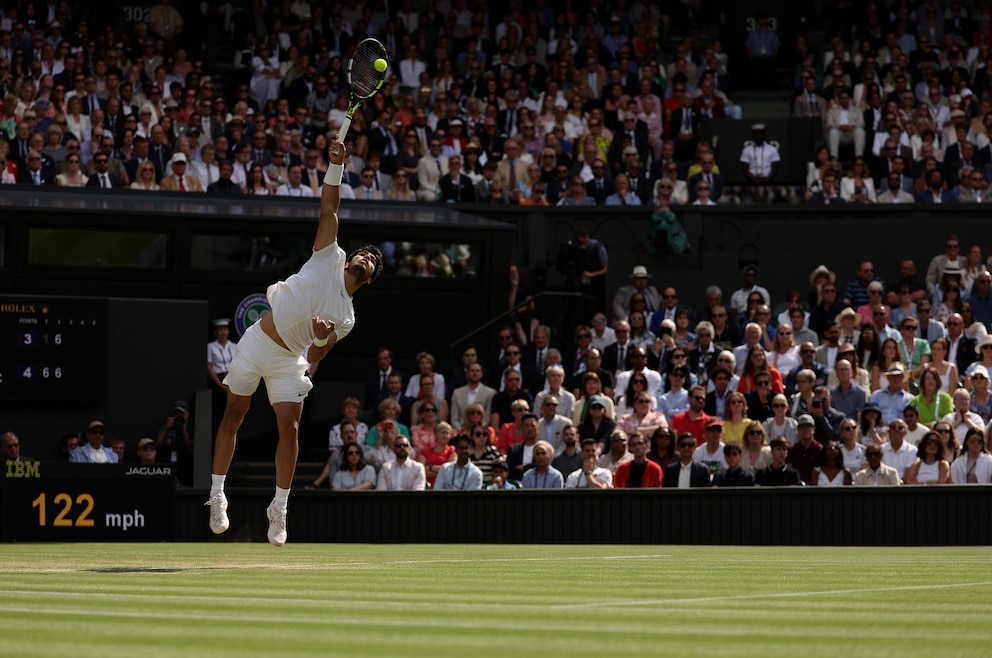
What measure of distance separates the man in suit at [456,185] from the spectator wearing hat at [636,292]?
3.19 m

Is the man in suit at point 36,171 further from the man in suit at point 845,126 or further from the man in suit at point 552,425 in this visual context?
the man in suit at point 845,126

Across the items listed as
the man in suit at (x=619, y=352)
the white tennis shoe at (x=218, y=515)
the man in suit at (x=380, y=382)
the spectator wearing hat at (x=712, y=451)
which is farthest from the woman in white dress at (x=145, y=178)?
the white tennis shoe at (x=218, y=515)

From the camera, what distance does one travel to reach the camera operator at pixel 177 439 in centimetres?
1592

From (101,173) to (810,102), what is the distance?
1090 cm

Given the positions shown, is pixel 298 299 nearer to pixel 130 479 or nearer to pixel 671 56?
pixel 130 479

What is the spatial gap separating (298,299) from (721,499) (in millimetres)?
6149

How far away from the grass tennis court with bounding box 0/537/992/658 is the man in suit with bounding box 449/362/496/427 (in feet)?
27.9

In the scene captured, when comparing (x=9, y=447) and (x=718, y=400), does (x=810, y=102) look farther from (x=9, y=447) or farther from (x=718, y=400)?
(x=9, y=447)

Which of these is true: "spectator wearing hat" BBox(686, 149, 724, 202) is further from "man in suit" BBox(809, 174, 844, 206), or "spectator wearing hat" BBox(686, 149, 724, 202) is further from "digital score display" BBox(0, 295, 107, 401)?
"digital score display" BBox(0, 295, 107, 401)

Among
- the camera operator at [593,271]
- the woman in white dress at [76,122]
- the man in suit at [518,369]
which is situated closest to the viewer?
the man in suit at [518,369]

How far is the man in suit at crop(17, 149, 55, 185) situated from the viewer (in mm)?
21203

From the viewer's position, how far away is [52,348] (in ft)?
50.6

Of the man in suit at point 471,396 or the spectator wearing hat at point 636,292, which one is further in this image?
the spectator wearing hat at point 636,292

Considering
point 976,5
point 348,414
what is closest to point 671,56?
point 976,5
